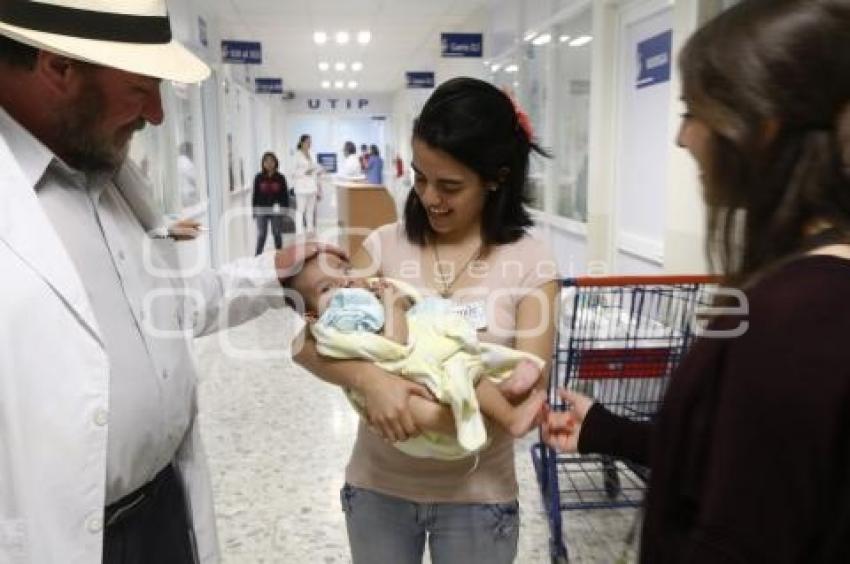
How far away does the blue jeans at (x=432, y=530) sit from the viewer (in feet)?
4.57

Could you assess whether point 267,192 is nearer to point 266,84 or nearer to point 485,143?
point 266,84

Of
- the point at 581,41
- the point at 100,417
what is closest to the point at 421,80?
the point at 581,41

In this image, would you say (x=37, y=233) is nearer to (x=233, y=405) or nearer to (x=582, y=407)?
(x=582, y=407)

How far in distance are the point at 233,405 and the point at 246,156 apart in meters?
13.1

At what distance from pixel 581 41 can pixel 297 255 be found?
17.9 feet

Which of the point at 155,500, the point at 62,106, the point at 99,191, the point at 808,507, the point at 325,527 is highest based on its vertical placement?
the point at 62,106

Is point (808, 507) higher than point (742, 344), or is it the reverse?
point (742, 344)

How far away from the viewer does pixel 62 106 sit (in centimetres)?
122

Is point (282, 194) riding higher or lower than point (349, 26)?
lower

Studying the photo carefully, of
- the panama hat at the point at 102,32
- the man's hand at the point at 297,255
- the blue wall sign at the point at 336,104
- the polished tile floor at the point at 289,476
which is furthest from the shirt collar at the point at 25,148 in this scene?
the blue wall sign at the point at 336,104

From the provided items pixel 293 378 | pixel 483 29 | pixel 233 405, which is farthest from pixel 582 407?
pixel 483 29

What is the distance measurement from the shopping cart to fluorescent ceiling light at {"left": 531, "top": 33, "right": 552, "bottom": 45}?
525 cm

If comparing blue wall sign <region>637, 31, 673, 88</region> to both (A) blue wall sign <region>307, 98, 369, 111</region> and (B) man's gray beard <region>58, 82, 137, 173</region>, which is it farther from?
(A) blue wall sign <region>307, 98, 369, 111</region>

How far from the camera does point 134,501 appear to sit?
1.31m
